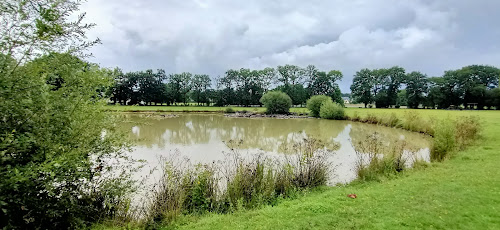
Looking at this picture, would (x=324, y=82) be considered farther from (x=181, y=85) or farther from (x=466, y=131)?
(x=466, y=131)

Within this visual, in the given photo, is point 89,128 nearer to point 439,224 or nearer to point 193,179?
point 193,179

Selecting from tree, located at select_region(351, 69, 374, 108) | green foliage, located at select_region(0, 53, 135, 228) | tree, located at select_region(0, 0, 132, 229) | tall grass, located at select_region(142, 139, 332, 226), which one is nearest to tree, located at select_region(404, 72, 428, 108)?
tree, located at select_region(351, 69, 374, 108)

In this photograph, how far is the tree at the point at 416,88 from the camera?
67.3 meters

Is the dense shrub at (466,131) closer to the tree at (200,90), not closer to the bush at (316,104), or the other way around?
the bush at (316,104)

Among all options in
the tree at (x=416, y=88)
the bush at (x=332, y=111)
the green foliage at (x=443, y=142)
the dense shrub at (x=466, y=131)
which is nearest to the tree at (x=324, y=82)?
the tree at (x=416, y=88)

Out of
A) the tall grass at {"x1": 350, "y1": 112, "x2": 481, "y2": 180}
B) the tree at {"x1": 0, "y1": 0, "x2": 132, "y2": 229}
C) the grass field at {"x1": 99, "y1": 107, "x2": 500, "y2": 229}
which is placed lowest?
the grass field at {"x1": 99, "y1": 107, "x2": 500, "y2": 229}

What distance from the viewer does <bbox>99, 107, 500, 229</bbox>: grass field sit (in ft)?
16.0

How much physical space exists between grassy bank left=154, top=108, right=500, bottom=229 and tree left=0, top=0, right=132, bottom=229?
7.62 ft

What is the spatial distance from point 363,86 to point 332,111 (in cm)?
3948

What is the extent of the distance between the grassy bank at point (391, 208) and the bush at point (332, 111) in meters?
33.5

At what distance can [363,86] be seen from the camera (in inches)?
2931

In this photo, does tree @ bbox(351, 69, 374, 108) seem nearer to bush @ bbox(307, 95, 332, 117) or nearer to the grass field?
bush @ bbox(307, 95, 332, 117)

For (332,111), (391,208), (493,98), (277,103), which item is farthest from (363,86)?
(391,208)

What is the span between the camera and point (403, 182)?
24.5ft
